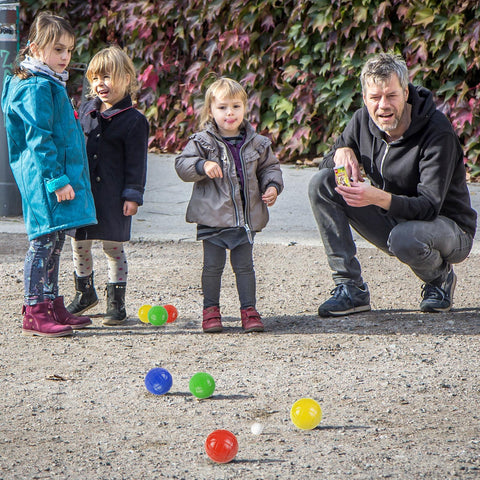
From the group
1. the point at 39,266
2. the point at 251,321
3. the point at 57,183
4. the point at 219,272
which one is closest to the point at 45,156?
the point at 57,183

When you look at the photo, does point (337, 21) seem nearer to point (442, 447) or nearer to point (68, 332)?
point (68, 332)

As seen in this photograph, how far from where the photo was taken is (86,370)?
3752 millimetres

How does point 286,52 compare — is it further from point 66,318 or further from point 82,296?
point 66,318

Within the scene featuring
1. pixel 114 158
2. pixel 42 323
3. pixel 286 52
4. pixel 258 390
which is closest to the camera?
pixel 258 390

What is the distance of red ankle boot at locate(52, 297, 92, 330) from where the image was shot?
14.5 feet

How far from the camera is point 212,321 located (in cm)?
431

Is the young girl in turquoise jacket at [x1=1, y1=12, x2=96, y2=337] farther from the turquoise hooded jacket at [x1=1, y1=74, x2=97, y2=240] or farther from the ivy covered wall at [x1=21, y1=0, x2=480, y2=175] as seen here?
the ivy covered wall at [x1=21, y1=0, x2=480, y2=175]

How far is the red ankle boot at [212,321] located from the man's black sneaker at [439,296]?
1.11 metres

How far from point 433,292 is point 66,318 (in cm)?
195

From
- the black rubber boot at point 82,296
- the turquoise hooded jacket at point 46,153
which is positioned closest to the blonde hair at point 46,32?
the turquoise hooded jacket at point 46,153

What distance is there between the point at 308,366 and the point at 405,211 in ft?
3.39

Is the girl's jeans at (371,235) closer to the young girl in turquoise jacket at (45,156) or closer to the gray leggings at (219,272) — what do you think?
the gray leggings at (219,272)

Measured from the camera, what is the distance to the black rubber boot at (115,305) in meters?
4.50

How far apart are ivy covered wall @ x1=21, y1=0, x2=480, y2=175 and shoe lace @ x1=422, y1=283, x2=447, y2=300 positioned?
11.0 ft
